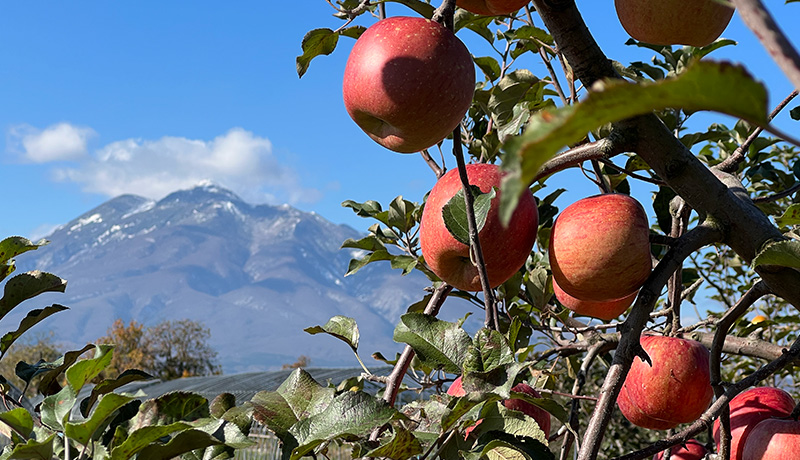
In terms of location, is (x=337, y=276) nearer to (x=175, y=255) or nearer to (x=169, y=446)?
(x=175, y=255)

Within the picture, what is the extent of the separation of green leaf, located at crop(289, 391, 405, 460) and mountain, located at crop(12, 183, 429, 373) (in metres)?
129

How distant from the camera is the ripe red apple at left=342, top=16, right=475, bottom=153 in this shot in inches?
30.7

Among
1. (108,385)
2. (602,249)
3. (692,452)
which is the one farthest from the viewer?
(692,452)

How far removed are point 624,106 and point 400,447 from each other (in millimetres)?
396

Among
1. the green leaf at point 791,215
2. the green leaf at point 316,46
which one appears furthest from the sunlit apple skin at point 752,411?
the green leaf at point 316,46

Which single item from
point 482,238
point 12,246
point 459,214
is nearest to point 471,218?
point 459,214

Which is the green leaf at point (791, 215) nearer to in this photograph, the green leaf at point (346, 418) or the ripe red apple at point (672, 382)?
the ripe red apple at point (672, 382)

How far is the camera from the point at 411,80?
2.59 ft

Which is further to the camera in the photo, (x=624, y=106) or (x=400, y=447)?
(x=400, y=447)

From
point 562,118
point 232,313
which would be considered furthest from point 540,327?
point 232,313

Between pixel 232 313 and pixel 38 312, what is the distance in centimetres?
Result: 14543

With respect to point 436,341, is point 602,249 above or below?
above

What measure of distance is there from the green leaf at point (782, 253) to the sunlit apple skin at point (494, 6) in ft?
1.07

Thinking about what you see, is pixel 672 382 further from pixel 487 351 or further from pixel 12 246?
pixel 12 246
